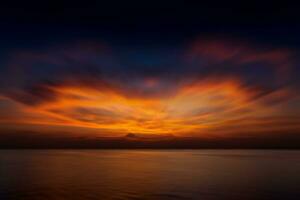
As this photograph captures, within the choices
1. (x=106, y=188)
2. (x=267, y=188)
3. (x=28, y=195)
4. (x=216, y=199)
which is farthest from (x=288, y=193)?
(x=28, y=195)

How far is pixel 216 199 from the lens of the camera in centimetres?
4078

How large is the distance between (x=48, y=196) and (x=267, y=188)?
31783 millimetres

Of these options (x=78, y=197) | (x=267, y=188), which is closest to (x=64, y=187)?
(x=78, y=197)

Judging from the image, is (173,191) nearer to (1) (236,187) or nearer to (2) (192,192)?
(2) (192,192)

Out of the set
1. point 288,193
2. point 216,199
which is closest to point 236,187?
point 288,193

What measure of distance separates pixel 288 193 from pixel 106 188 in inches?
1015

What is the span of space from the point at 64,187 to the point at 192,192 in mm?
19077

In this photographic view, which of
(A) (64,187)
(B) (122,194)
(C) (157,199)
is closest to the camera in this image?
(C) (157,199)

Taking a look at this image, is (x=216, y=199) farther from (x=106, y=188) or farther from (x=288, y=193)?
(x=106, y=188)

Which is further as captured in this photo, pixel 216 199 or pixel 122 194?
pixel 122 194

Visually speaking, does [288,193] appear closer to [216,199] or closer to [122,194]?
[216,199]

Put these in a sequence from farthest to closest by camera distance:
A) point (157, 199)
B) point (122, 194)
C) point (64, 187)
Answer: point (64, 187)
point (122, 194)
point (157, 199)

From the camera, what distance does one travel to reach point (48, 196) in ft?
137

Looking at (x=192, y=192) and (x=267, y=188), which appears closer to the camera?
(x=192, y=192)
